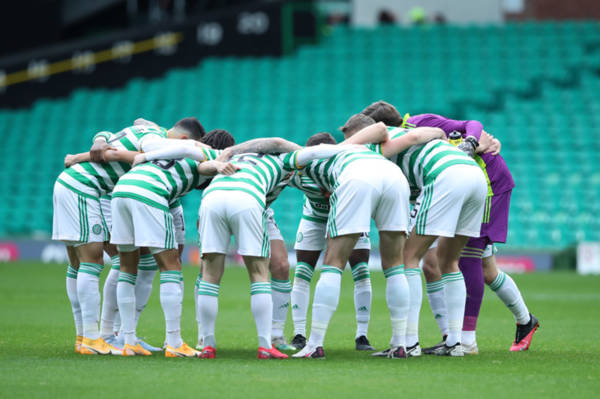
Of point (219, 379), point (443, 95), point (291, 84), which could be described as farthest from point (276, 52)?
point (219, 379)

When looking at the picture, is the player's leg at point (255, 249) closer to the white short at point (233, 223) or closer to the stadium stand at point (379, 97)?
the white short at point (233, 223)

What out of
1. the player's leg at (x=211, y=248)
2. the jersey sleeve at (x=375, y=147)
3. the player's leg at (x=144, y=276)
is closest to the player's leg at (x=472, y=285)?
the jersey sleeve at (x=375, y=147)

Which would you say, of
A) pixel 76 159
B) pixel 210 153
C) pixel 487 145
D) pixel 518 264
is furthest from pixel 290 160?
pixel 518 264

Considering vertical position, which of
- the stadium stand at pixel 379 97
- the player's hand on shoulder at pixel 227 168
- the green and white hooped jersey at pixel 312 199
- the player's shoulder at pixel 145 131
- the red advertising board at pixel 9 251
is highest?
the stadium stand at pixel 379 97

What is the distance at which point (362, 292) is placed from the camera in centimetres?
796

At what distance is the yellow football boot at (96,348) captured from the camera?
7.08m

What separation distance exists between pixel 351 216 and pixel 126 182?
71.3 inches

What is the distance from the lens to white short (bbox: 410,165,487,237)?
22.6ft

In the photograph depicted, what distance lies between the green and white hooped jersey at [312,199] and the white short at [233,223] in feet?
3.50

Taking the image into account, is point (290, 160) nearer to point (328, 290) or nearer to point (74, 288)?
point (328, 290)

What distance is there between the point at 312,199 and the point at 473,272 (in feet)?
5.33

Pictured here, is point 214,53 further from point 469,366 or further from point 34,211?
point 469,366

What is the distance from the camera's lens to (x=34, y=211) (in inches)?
917

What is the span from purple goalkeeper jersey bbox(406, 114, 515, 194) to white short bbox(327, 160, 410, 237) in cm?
109
